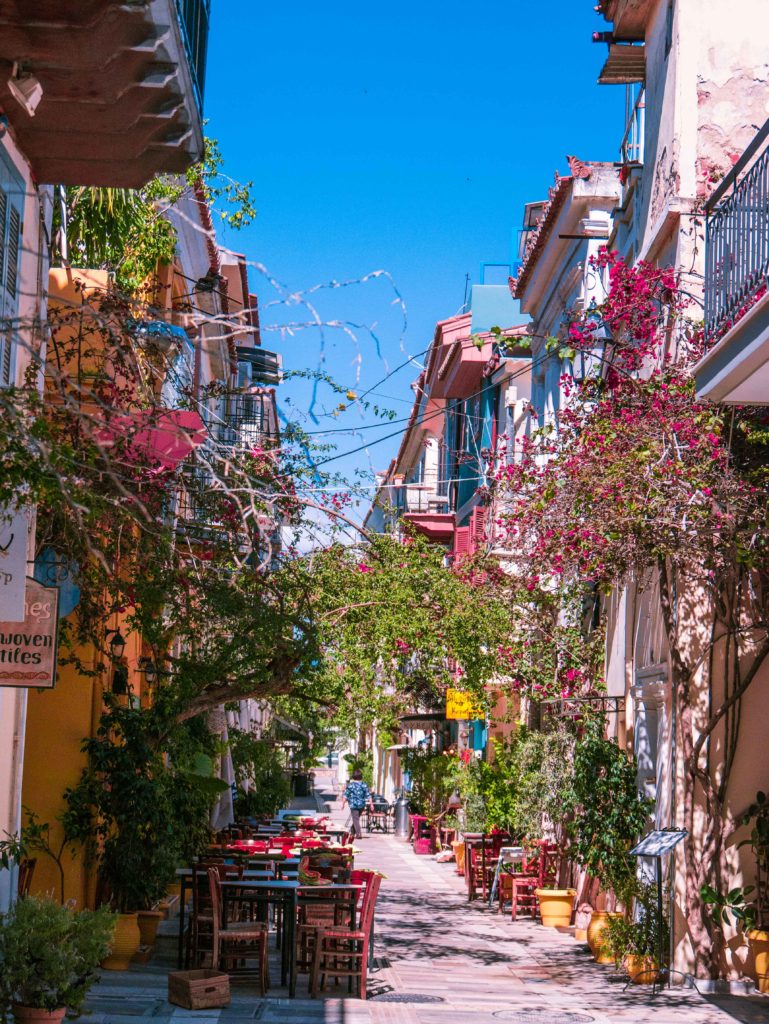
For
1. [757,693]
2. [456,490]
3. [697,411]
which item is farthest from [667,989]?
[456,490]

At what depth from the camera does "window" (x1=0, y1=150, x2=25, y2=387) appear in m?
8.77

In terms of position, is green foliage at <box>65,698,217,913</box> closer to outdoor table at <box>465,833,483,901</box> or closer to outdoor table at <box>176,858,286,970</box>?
outdoor table at <box>176,858,286,970</box>

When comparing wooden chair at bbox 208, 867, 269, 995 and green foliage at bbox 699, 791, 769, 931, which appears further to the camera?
green foliage at bbox 699, 791, 769, 931

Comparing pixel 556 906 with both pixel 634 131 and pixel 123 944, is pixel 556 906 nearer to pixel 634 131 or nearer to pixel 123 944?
pixel 123 944

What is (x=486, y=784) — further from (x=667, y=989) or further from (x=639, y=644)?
(x=667, y=989)

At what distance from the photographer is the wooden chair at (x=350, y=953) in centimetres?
1285

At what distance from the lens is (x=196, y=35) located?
31.0ft

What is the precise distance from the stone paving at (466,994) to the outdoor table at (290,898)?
29 centimetres

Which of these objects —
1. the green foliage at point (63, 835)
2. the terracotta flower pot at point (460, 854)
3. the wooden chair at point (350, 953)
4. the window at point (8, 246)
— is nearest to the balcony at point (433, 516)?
the terracotta flower pot at point (460, 854)

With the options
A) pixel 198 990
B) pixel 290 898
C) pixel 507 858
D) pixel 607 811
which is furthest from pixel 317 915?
pixel 507 858

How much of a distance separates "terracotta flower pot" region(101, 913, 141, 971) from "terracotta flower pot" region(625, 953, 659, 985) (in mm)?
4955

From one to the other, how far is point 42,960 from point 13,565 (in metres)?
2.53

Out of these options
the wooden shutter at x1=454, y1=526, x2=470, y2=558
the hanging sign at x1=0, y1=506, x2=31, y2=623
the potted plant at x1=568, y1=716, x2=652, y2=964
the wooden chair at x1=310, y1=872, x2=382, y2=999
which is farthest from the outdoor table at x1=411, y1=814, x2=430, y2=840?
the hanging sign at x1=0, y1=506, x2=31, y2=623

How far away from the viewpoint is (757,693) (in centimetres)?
1404
